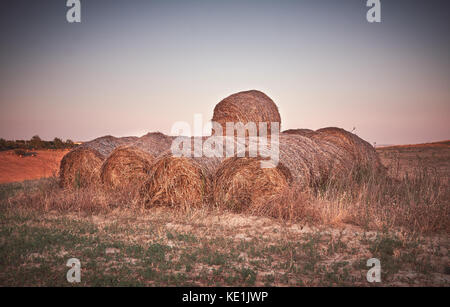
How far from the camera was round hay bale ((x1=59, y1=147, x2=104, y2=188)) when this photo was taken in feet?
34.5

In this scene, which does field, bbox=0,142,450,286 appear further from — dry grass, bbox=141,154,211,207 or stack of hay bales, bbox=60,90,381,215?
stack of hay bales, bbox=60,90,381,215

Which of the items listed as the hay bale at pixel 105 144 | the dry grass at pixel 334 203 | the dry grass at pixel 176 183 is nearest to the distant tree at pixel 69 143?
the hay bale at pixel 105 144

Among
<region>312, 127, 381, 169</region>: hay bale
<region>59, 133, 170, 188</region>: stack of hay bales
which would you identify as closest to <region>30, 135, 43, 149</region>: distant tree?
<region>59, 133, 170, 188</region>: stack of hay bales

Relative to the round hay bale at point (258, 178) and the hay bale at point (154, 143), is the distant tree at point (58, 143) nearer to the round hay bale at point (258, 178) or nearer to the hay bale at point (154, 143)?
the hay bale at point (154, 143)

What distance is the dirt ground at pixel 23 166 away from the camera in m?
19.5

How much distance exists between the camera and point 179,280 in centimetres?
386

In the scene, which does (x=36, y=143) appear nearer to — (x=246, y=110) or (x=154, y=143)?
(x=154, y=143)

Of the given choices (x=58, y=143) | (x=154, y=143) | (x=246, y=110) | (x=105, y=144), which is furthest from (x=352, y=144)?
(x=58, y=143)

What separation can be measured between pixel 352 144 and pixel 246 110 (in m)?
3.76

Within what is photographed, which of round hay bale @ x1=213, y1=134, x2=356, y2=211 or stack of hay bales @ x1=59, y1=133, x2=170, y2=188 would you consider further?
stack of hay bales @ x1=59, y1=133, x2=170, y2=188

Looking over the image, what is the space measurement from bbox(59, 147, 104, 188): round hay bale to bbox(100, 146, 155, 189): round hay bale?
944 mm

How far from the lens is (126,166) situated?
31.7 feet

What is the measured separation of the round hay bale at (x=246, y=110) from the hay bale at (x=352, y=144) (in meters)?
1.80
